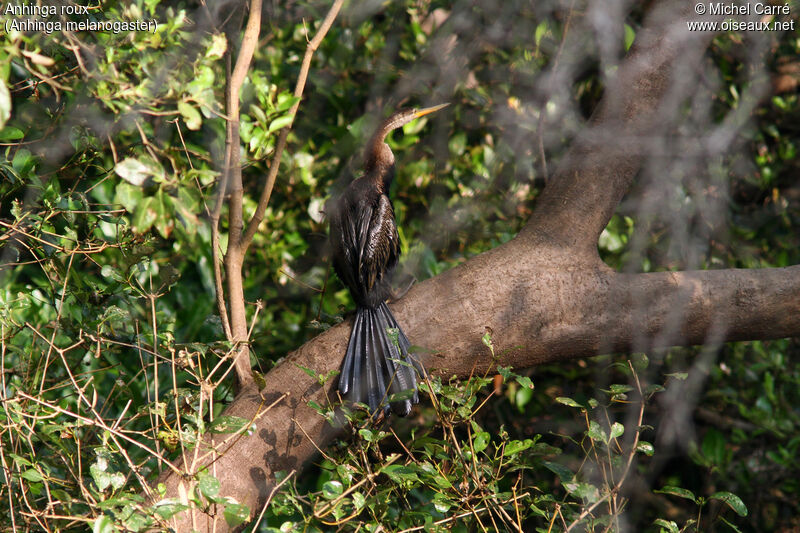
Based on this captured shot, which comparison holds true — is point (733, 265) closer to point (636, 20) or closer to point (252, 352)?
point (636, 20)

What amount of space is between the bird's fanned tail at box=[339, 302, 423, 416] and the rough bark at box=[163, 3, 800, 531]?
4 centimetres

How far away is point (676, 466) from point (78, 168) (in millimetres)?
2992

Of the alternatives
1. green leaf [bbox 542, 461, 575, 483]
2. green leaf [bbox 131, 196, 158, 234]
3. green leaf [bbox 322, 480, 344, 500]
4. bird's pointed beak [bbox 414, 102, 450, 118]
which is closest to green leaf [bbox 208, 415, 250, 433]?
green leaf [bbox 322, 480, 344, 500]

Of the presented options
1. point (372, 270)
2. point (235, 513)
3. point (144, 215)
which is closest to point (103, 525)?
point (235, 513)

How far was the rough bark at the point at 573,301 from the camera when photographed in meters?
2.01

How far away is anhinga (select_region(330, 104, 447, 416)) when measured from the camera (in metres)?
2.00

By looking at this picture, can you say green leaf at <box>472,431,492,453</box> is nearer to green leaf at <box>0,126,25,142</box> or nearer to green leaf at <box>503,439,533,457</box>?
green leaf at <box>503,439,533,457</box>

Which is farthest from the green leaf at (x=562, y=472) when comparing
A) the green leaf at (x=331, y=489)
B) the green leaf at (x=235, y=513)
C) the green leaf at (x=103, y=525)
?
the green leaf at (x=103, y=525)

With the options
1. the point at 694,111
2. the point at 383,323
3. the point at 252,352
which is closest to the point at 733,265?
the point at 694,111

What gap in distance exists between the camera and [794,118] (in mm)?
3418

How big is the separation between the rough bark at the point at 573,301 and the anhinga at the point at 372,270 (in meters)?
0.05

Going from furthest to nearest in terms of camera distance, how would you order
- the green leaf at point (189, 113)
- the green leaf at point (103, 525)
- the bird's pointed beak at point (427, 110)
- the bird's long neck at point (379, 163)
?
the bird's pointed beak at point (427, 110), the bird's long neck at point (379, 163), the green leaf at point (189, 113), the green leaf at point (103, 525)

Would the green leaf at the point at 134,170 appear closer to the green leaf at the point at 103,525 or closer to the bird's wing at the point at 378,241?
the green leaf at the point at 103,525

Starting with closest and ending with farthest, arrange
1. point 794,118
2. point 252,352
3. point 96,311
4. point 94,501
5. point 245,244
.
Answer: point 94,501
point 245,244
point 96,311
point 252,352
point 794,118
